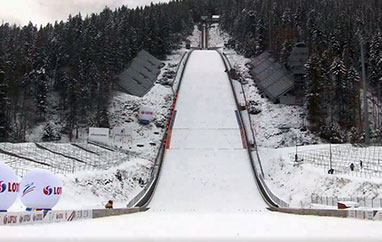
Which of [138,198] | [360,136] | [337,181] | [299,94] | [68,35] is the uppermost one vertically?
[68,35]

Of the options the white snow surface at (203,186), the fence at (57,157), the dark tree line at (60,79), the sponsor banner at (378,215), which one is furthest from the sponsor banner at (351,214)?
the dark tree line at (60,79)

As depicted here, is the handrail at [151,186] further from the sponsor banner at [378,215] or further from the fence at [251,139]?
the sponsor banner at [378,215]

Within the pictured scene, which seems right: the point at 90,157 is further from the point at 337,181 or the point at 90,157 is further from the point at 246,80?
the point at 246,80

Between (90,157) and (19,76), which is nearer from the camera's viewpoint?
(90,157)

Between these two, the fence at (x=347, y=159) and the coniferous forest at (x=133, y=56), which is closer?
the fence at (x=347, y=159)

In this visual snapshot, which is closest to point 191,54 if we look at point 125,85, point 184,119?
point 125,85

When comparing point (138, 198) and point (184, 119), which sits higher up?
point (184, 119)
